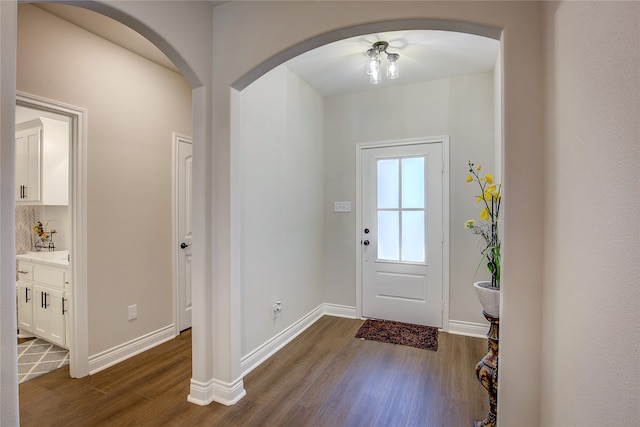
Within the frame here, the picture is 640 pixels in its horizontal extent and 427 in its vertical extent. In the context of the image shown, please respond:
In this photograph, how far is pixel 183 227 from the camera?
3.25 metres

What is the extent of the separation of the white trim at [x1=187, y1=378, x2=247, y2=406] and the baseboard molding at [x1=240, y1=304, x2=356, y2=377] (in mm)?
290

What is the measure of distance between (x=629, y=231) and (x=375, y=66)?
233 centimetres

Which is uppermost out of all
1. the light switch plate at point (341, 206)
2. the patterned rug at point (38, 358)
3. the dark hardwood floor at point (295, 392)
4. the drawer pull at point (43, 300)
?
the light switch plate at point (341, 206)

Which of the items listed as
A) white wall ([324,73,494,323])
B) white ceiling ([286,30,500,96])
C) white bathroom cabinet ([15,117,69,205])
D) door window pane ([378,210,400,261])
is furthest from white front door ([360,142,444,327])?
white bathroom cabinet ([15,117,69,205])

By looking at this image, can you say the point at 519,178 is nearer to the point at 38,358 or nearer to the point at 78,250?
the point at 78,250

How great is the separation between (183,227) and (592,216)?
127 inches

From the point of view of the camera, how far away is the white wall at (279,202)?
2516 millimetres

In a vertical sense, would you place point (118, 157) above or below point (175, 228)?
above

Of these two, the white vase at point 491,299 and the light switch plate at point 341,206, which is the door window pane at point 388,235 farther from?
the white vase at point 491,299


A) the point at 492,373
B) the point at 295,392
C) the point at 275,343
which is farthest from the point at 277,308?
the point at 492,373

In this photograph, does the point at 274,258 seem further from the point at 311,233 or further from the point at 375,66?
the point at 375,66

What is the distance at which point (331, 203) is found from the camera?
12.5ft

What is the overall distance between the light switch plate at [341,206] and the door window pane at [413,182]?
644mm

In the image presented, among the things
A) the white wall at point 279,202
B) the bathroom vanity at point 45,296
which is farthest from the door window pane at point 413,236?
the bathroom vanity at point 45,296
